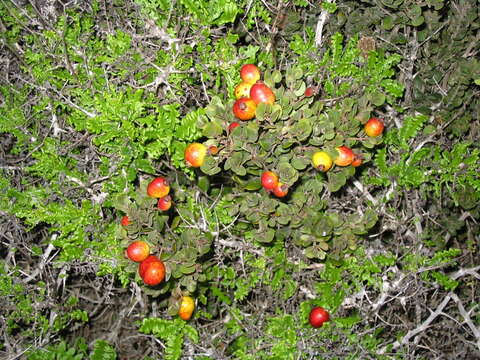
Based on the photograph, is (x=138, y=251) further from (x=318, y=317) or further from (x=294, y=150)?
(x=318, y=317)

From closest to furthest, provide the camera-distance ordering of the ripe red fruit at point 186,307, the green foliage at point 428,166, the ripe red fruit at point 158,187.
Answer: the ripe red fruit at point 158,187
the ripe red fruit at point 186,307
the green foliage at point 428,166

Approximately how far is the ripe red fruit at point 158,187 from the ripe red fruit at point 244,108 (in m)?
0.30

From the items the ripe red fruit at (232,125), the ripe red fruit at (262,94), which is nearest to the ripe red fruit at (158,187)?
the ripe red fruit at (232,125)

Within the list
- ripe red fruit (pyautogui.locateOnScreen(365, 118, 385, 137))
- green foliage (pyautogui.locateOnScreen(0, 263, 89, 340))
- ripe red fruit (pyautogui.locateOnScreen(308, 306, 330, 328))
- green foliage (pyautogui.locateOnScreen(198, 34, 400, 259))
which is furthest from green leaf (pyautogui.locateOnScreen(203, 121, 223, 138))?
green foliage (pyautogui.locateOnScreen(0, 263, 89, 340))

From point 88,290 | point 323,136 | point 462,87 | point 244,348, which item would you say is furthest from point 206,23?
point 88,290

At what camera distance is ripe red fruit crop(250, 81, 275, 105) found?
124cm

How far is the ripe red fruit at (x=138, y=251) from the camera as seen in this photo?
129cm

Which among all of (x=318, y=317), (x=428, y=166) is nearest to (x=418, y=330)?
(x=318, y=317)

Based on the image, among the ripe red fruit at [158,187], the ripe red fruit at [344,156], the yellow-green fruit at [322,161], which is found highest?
the ripe red fruit at [158,187]

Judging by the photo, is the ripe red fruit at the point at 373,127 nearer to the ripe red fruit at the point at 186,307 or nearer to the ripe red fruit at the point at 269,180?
the ripe red fruit at the point at 269,180

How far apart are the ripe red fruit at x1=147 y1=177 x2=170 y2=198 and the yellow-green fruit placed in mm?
449

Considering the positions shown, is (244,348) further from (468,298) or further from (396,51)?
(396,51)

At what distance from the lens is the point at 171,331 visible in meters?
1.65

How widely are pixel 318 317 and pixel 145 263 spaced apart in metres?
0.77
